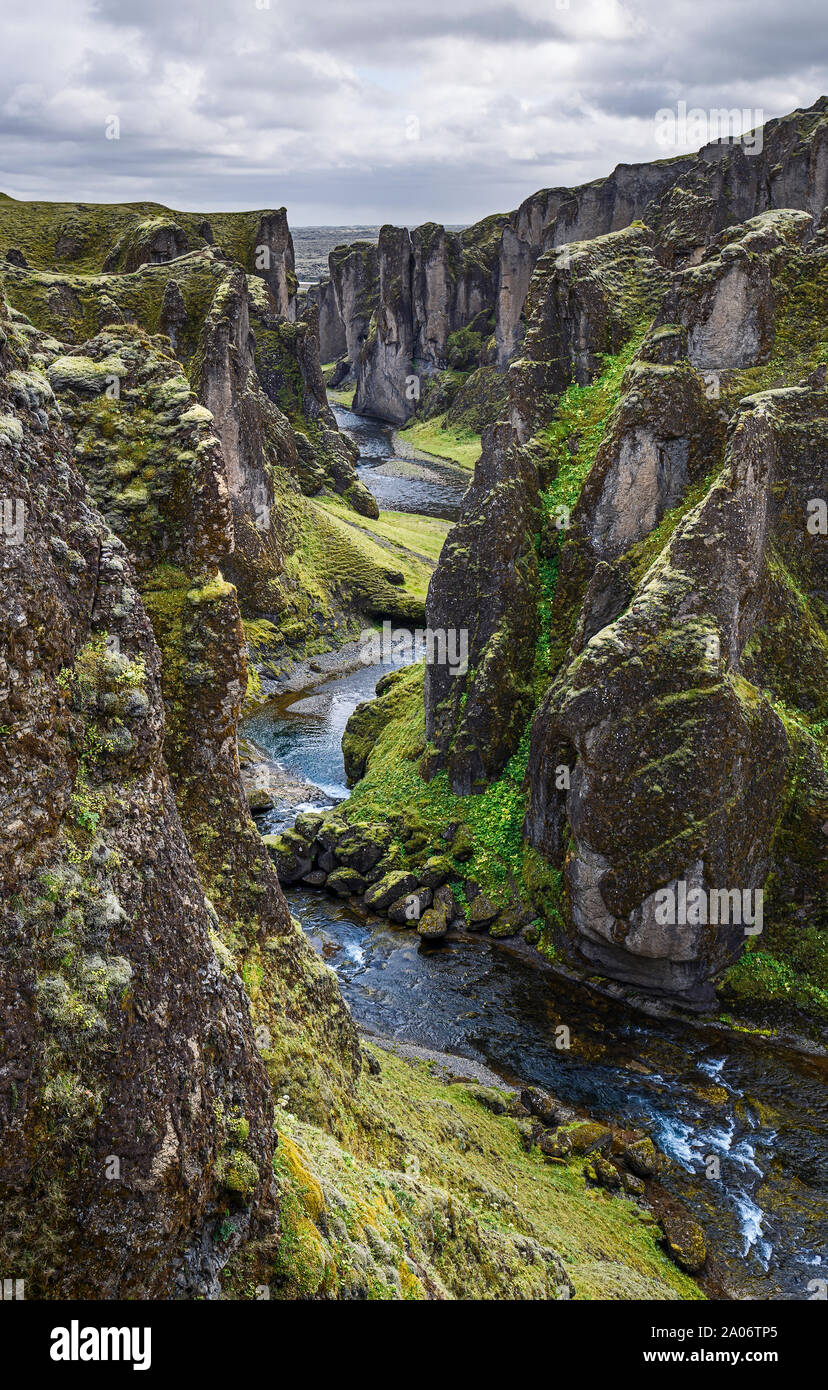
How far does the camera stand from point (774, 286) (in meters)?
36.2

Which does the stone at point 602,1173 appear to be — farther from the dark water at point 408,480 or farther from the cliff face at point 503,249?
the cliff face at point 503,249

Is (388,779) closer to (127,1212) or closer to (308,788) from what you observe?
(308,788)

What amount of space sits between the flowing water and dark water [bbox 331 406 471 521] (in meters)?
74.6

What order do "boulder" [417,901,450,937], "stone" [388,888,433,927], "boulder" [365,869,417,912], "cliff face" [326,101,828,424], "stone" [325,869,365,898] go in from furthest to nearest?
"cliff face" [326,101,828,424] → "stone" [325,869,365,898] → "boulder" [365,869,417,912] → "stone" [388,888,433,927] → "boulder" [417,901,450,937]

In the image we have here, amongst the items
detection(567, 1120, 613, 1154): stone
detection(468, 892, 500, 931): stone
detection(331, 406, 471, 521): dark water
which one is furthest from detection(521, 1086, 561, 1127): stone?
detection(331, 406, 471, 521): dark water

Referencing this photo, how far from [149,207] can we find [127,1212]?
126 metres

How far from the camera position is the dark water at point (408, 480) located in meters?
109

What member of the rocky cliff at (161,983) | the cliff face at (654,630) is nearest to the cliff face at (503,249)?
the cliff face at (654,630)

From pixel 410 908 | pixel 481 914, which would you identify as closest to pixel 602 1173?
pixel 481 914

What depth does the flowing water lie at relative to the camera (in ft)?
74.1

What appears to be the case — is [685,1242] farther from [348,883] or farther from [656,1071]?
[348,883]

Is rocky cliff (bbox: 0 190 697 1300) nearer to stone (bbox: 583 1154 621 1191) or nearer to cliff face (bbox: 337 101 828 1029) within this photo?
stone (bbox: 583 1154 621 1191)

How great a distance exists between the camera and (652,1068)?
2797 cm
